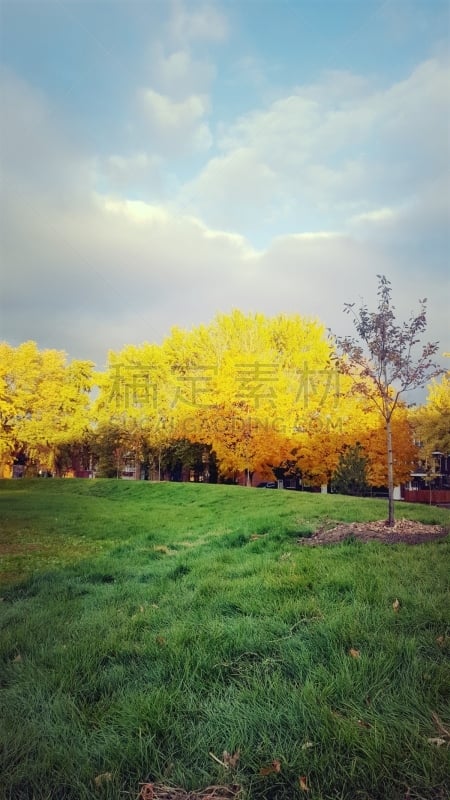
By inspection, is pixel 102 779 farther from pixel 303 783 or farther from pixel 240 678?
pixel 240 678

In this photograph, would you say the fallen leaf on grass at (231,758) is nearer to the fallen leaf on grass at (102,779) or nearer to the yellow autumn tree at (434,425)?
the fallen leaf on grass at (102,779)

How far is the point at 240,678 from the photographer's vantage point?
319 cm

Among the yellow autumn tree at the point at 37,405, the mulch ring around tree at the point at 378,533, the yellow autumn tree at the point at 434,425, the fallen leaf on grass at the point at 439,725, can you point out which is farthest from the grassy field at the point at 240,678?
the yellow autumn tree at the point at 37,405

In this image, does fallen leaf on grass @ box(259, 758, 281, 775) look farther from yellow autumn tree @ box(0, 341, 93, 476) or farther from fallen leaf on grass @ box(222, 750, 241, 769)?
yellow autumn tree @ box(0, 341, 93, 476)

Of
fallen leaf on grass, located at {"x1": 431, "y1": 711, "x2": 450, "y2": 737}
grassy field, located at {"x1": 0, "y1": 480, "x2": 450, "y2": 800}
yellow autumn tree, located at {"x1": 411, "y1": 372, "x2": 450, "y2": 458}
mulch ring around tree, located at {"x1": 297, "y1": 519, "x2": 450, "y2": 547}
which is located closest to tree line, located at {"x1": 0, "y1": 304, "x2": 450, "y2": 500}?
yellow autumn tree, located at {"x1": 411, "y1": 372, "x2": 450, "y2": 458}

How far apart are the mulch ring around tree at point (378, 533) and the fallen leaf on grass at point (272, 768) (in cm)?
507

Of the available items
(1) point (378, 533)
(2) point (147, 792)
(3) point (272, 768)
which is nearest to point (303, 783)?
(3) point (272, 768)

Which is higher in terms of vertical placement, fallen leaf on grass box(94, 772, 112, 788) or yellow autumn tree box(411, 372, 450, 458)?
yellow autumn tree box(411, 372, 450, 458)

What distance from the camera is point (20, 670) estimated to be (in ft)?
11.7

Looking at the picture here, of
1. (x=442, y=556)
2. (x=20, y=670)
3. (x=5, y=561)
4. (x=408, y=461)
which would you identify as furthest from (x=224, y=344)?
(x=20, y=670)

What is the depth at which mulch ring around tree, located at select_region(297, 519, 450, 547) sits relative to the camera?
289 inches

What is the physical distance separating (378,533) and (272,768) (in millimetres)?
6138

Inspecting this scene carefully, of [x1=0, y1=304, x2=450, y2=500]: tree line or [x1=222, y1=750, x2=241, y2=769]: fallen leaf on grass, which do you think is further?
[x1=0, y1=304, x2=450, y2=500]: tree line

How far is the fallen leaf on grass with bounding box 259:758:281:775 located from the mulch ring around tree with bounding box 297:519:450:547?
16.6ft
